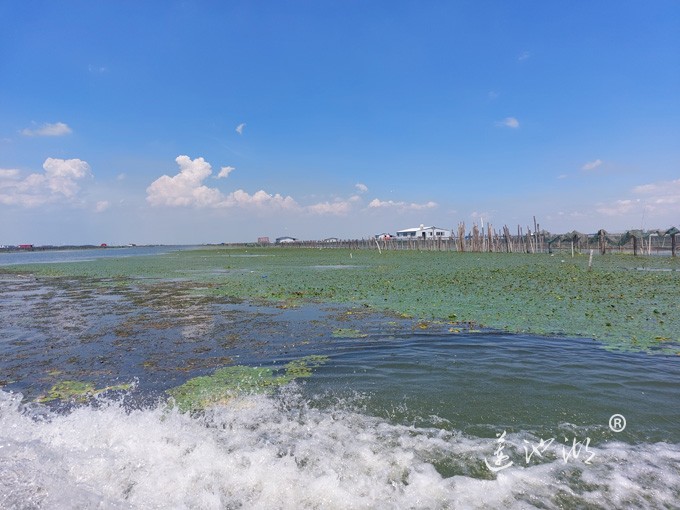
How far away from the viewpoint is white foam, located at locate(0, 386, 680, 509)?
3.37 m

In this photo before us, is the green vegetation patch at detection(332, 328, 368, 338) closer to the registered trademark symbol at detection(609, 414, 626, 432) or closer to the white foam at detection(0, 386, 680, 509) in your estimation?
the white foam at detection(0, 386, 680, 509)

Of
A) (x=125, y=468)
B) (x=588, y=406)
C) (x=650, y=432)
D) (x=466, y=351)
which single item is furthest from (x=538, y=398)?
(x=125, y=468)

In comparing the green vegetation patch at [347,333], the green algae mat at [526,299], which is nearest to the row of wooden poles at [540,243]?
the green algae mat at [526,299]

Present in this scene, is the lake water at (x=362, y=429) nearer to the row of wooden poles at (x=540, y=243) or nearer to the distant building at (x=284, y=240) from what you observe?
the row of wooden poles at (x=540, y=243)

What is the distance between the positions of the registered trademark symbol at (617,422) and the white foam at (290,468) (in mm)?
406

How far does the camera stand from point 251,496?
350cm

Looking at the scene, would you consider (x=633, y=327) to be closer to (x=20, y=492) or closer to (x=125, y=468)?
(x=125, y=468)

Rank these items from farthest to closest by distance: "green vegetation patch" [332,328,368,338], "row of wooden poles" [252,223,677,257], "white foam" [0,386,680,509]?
"row of wooden poles" [252,223,677,257] → "green vegetation patch" [332,328,368,338] → "white foam" [0,386,680,509]

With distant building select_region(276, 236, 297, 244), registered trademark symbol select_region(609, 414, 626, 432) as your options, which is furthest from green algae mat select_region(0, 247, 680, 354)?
distant building select_region(276, 236, 297, 244)

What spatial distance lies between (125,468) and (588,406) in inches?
203

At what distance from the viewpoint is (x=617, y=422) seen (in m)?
4.57

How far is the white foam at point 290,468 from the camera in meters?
3.37

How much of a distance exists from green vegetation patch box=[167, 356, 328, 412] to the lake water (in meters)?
0.21

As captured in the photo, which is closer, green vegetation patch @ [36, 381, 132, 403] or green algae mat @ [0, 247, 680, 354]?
green vegetation patch @ [36, 381, 132, 403]
